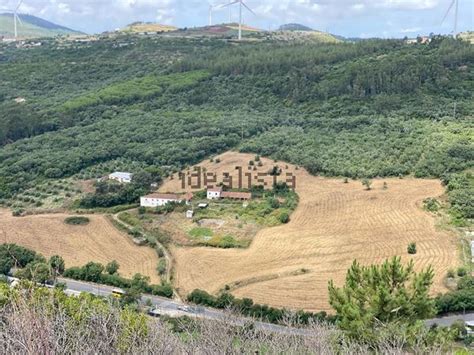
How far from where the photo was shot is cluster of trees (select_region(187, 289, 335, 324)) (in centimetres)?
2364

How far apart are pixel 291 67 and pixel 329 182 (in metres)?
35.5

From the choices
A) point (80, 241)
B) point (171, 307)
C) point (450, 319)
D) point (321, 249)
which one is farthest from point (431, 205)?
point (80, 241)

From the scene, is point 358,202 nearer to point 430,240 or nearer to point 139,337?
point 430,240

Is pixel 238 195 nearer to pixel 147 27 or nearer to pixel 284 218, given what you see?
pixel 284 218

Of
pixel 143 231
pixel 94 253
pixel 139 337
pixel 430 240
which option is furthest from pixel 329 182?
pixel 139 337

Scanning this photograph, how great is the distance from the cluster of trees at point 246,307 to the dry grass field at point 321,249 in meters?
1.29

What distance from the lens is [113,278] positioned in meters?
29.0

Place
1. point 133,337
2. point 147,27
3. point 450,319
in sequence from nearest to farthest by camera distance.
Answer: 1. point 133,337
2. point 450,319
3. point 147,27

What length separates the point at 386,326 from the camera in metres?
15.6

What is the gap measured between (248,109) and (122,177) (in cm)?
2625


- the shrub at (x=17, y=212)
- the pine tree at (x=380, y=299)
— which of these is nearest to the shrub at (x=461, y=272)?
the pine tree at (x=380, y=299)

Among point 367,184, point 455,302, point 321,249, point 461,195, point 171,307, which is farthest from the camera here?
point 367,184

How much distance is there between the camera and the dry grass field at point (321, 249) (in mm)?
28344

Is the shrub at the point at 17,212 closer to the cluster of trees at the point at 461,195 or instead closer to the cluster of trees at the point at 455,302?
the cluster of trees at the point at 455,302
